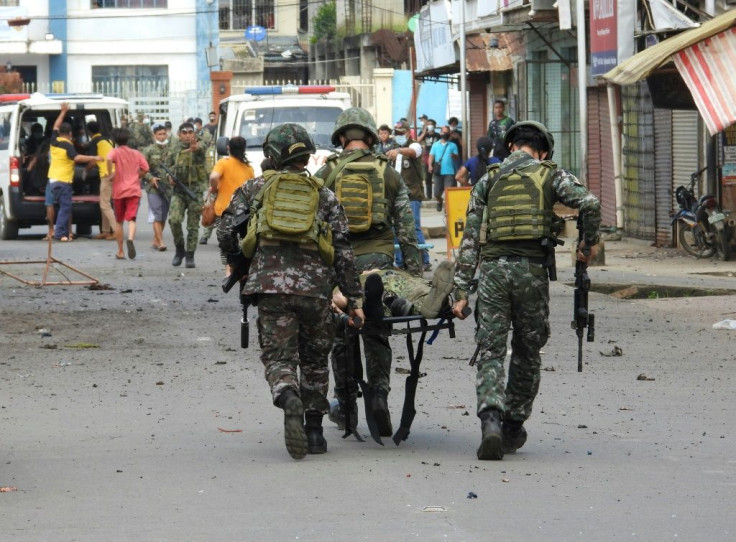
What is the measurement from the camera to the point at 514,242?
24.6 ft

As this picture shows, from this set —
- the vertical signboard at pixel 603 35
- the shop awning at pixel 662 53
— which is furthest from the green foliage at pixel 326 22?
the shop awning at pixel 662 53

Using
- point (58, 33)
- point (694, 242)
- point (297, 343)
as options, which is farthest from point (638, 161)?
point (58, 33)

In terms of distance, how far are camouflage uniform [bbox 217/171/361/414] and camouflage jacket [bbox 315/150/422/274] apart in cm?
44

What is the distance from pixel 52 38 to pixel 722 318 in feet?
123

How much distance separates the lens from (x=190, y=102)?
4466 centimetres

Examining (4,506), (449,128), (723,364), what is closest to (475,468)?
(4,506)

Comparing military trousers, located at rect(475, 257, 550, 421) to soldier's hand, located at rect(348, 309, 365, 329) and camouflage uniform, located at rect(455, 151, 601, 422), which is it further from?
soldier's hand, located at rect(348, 309, 365, 329)

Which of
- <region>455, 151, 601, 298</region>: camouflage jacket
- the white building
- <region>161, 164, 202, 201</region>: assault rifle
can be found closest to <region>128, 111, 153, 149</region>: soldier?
the white building

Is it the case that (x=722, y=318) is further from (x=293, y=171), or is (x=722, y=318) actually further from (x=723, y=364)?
(x=293, y=171)

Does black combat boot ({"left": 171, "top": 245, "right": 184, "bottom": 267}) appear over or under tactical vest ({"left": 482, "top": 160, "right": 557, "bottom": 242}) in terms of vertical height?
under

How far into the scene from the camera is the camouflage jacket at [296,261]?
7.51 meters

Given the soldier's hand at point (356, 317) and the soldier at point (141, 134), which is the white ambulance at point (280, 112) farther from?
the soldier at point (141, 134)

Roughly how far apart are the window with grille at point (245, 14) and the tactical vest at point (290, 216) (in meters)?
53.9

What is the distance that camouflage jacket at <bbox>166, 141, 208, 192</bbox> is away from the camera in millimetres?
18422
